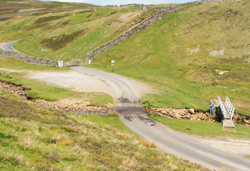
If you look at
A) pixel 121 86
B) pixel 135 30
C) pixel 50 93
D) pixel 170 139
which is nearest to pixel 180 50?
pixel 135 30

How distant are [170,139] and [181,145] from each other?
127 centimetres

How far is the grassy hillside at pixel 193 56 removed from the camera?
96.1ft

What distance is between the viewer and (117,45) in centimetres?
5262

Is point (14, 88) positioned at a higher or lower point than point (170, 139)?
higher

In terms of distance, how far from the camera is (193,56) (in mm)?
42562

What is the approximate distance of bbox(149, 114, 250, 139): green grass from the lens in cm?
1802

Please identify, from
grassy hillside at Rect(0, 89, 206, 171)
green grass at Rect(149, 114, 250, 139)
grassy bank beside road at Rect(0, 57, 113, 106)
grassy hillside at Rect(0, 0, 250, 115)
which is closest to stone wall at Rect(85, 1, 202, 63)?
grassy hillside at Rect(0, 0, 250, 115)

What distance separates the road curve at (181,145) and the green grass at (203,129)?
37.3 inches

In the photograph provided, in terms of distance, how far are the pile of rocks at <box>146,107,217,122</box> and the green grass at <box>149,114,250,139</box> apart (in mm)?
→ 1680

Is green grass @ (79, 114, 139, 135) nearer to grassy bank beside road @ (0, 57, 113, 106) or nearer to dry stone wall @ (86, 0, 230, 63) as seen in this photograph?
grassy bank beside road @ (0, 57, 113, 106)

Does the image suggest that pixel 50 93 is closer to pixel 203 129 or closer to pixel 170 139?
pixel 170 139

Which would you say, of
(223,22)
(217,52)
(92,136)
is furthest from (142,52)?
(92,136)

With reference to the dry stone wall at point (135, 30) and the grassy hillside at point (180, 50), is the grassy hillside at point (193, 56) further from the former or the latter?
the dry stone wall at point (135, 30)

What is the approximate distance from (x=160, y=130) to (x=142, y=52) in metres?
31.9
